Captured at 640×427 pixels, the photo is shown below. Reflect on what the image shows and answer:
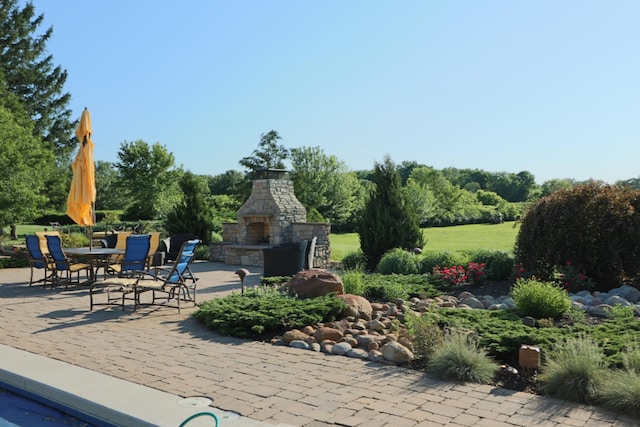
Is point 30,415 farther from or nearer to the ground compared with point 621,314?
nearer to the ground

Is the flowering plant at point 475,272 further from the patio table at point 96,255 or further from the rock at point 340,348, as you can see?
the patio table at point 96,255

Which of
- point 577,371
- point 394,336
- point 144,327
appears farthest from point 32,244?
point 577,371

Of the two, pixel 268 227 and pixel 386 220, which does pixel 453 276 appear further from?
pixel 268 227

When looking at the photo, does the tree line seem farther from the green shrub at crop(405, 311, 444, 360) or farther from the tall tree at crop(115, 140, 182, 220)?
the green shrub at crop(405, 311, 444, 360)

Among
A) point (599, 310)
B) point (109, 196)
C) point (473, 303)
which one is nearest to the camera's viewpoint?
point (599, 310)

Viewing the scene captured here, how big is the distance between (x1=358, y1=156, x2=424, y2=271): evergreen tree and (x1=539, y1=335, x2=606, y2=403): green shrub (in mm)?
8911

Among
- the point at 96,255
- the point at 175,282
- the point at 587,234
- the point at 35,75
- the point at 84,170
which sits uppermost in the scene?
the point at 35,75

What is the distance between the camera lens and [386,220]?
13.5 m

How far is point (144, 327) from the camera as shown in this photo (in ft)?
22.8

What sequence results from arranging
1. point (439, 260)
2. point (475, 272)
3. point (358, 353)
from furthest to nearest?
point (439, 260)
point (475, 272)
point (358, 353)

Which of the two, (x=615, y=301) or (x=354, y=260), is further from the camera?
(x=354, y=260)

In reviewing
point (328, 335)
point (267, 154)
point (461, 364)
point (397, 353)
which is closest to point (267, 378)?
point (397, 353)

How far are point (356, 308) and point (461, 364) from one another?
2.65 m

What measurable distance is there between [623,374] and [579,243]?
552cm
